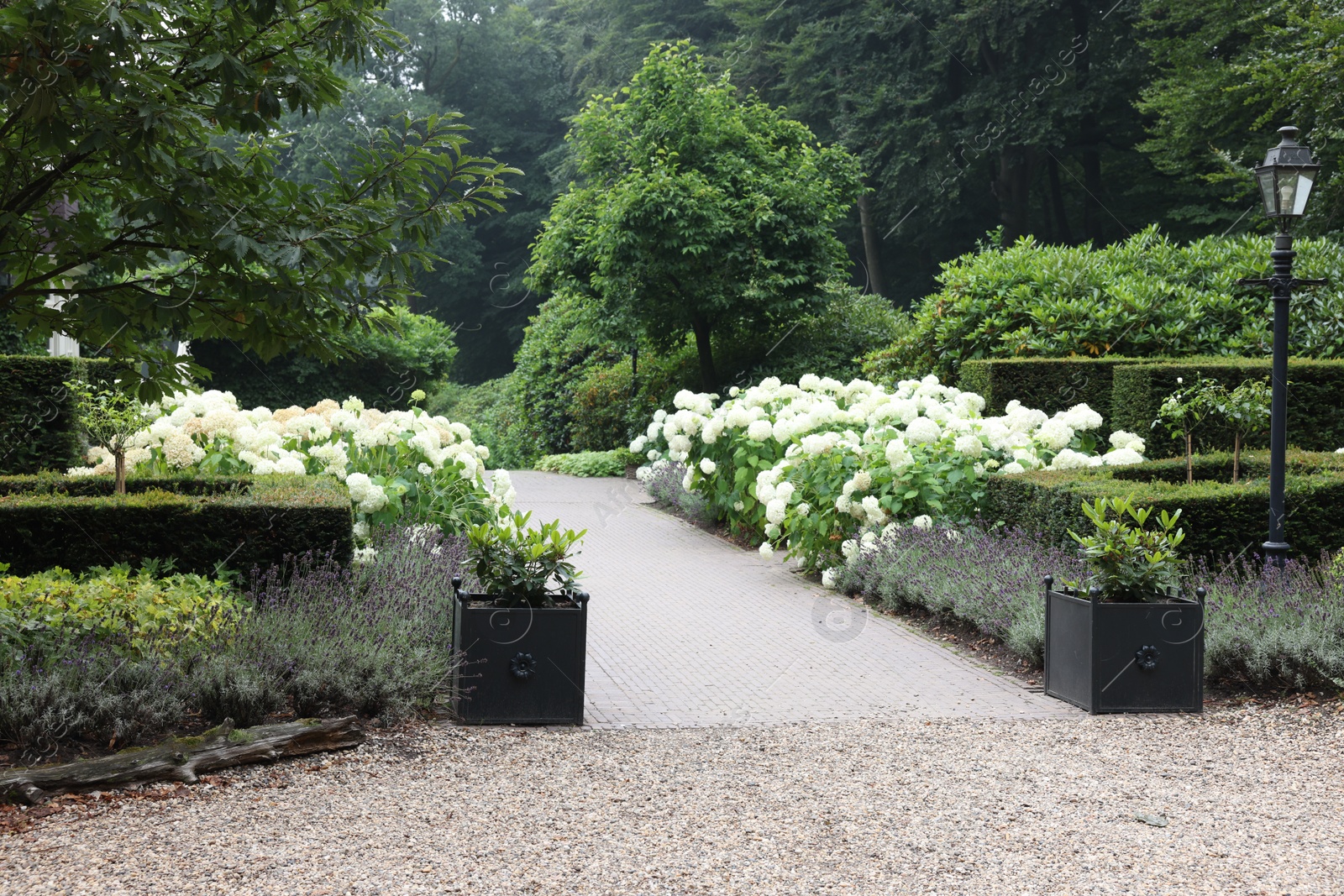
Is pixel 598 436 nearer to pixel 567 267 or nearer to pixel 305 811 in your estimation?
pixel 567 267

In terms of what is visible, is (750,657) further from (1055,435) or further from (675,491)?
(675,491)

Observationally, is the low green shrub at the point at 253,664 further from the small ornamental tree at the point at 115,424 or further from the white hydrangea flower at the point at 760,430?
the white hydrangea flower at the point at 760,430

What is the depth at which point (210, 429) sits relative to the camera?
815cm

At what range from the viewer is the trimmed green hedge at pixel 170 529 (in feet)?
18.5

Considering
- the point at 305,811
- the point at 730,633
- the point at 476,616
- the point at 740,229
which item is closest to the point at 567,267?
the point at 740,229

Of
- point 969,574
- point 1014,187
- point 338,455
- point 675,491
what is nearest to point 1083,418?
point 969,574

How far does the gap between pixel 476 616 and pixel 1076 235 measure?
86.3ft

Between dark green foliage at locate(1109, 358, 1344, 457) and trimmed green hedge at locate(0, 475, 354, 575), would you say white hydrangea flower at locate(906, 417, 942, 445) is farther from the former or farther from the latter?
trimmed green hedge at locate(0, 475, 354, 575)

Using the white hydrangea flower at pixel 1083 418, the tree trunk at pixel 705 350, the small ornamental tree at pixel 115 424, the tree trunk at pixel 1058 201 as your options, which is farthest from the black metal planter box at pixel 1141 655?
the tree trunk at pixel 1058 201

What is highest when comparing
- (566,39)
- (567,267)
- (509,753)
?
(566,39)

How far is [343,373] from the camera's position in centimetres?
2541

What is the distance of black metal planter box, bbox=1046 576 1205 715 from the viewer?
5602 mm

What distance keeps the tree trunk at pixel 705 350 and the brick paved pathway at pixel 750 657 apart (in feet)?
26.5

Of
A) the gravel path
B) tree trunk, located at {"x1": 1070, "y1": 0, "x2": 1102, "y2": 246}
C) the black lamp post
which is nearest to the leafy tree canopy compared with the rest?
the gravel path
